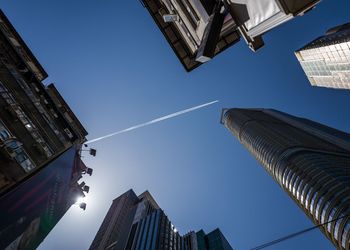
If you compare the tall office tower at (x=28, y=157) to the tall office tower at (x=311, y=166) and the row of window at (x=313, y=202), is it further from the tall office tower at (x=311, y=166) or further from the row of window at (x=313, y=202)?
the row of window at (x=313, y=202)

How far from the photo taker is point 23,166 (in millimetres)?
18391

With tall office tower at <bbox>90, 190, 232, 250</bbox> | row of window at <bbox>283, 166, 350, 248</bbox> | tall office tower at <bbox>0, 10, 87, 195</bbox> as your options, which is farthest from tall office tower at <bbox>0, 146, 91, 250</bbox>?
tall office tower at <bbox>90, 190, 232, 250</bbox>

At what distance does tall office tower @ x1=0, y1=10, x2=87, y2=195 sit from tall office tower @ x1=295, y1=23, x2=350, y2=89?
408 ft

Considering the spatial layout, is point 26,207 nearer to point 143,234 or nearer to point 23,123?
point 23,123

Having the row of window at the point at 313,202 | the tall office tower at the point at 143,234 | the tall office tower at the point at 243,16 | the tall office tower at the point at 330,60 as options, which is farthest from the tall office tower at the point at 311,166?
the tall office tower at the point at 143,234

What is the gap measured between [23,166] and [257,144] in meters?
134

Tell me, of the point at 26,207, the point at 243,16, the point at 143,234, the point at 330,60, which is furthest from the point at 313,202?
the point at 243,16

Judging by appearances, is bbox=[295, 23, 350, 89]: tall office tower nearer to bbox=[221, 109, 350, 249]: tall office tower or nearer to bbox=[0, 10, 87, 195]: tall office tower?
bbox=[221, 109, 350, 249]: tall office tower

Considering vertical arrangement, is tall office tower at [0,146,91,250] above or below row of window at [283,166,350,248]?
above

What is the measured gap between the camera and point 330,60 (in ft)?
385

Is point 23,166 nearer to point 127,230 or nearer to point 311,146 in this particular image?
point 127,230

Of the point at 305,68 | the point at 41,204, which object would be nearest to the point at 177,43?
the point at 41,204

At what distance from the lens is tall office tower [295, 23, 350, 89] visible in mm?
106812

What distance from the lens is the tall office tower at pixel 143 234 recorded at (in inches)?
3681
